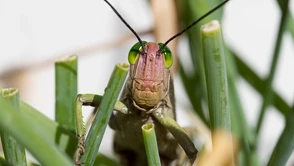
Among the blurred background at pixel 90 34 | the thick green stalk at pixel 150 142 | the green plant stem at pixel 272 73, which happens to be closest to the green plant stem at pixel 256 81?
the green plant stem at pixel 272 73

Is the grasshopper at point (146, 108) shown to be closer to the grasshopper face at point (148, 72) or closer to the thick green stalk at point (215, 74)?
the grasshopper face at point (148, 72)

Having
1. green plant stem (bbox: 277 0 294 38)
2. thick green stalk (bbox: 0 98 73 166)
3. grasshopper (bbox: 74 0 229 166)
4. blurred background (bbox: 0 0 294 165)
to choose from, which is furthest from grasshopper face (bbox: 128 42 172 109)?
blurred background (bbox: 0 0 294 165)

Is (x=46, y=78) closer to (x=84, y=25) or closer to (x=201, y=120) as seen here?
(x=84, y=25)

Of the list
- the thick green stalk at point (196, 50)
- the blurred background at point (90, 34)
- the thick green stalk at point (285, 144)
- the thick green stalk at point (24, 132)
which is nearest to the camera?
the thick green stalk at point (24, 132)

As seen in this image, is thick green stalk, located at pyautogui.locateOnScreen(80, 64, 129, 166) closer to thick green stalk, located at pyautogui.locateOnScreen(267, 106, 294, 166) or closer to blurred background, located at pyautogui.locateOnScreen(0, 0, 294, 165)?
thick green stalk, located at pyautogui.locateOnScreen(267, 106, 294, 166)

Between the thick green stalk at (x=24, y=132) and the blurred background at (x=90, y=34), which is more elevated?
the thick green stalk at (x=24, y=132)

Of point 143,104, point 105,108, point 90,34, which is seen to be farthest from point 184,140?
point 90,34
